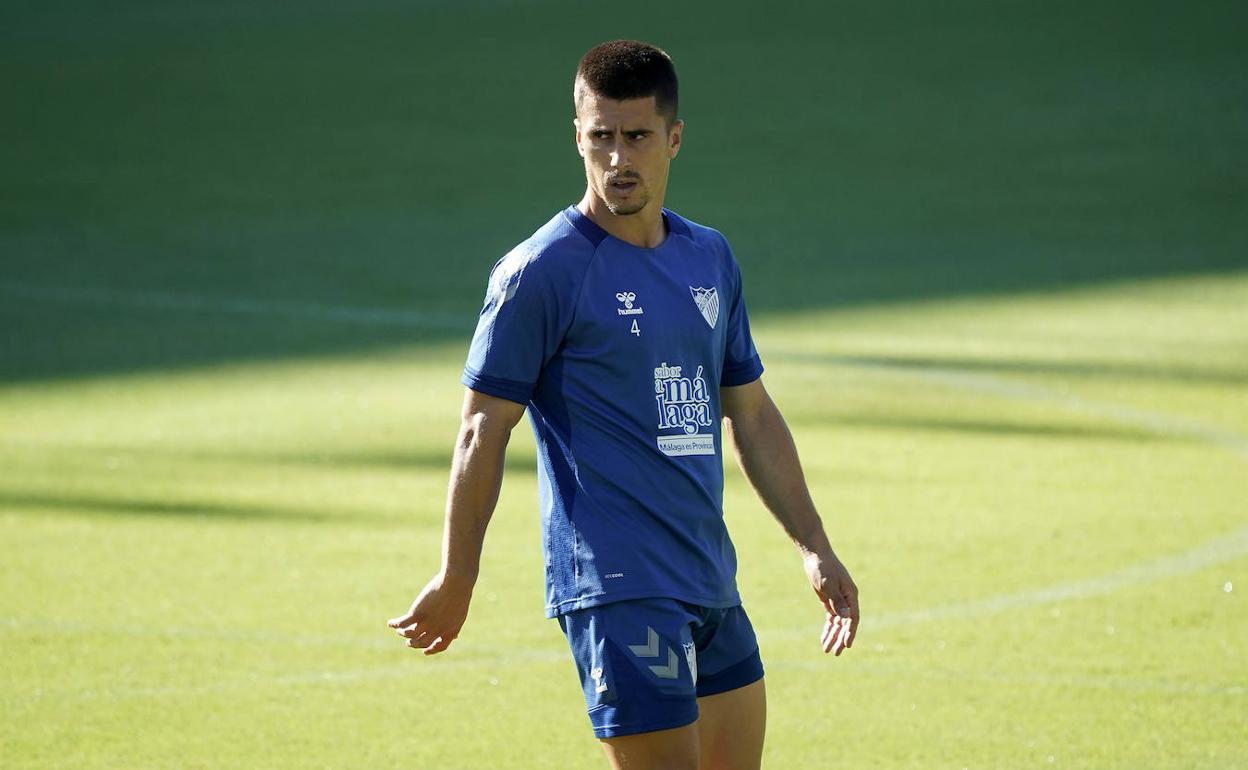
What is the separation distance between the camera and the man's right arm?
433cm

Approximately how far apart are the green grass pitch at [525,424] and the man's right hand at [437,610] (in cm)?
182

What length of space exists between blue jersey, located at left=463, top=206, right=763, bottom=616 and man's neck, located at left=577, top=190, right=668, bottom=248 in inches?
1.1

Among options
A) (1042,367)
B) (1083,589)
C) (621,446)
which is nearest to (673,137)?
(621,446)

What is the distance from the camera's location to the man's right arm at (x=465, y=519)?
4.33 m

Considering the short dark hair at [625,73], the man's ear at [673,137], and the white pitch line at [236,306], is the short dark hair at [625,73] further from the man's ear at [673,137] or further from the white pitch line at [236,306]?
the white pitch line at [236,306]

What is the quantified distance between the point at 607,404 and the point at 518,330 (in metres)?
0.25

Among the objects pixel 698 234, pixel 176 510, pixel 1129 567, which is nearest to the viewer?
pixel 698 234

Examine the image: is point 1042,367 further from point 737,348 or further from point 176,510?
point 737,348

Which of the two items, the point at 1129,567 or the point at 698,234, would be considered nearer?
the point at 698,234

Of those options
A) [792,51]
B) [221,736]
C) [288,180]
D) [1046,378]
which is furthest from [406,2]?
[221,736]

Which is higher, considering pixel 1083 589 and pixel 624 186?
pixel 624 186

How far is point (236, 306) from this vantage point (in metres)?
14.2

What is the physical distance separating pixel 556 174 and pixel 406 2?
904 centimetres

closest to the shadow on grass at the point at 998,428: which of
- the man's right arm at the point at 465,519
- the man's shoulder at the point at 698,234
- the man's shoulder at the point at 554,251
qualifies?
the man's shoulder at the point at 698,234
